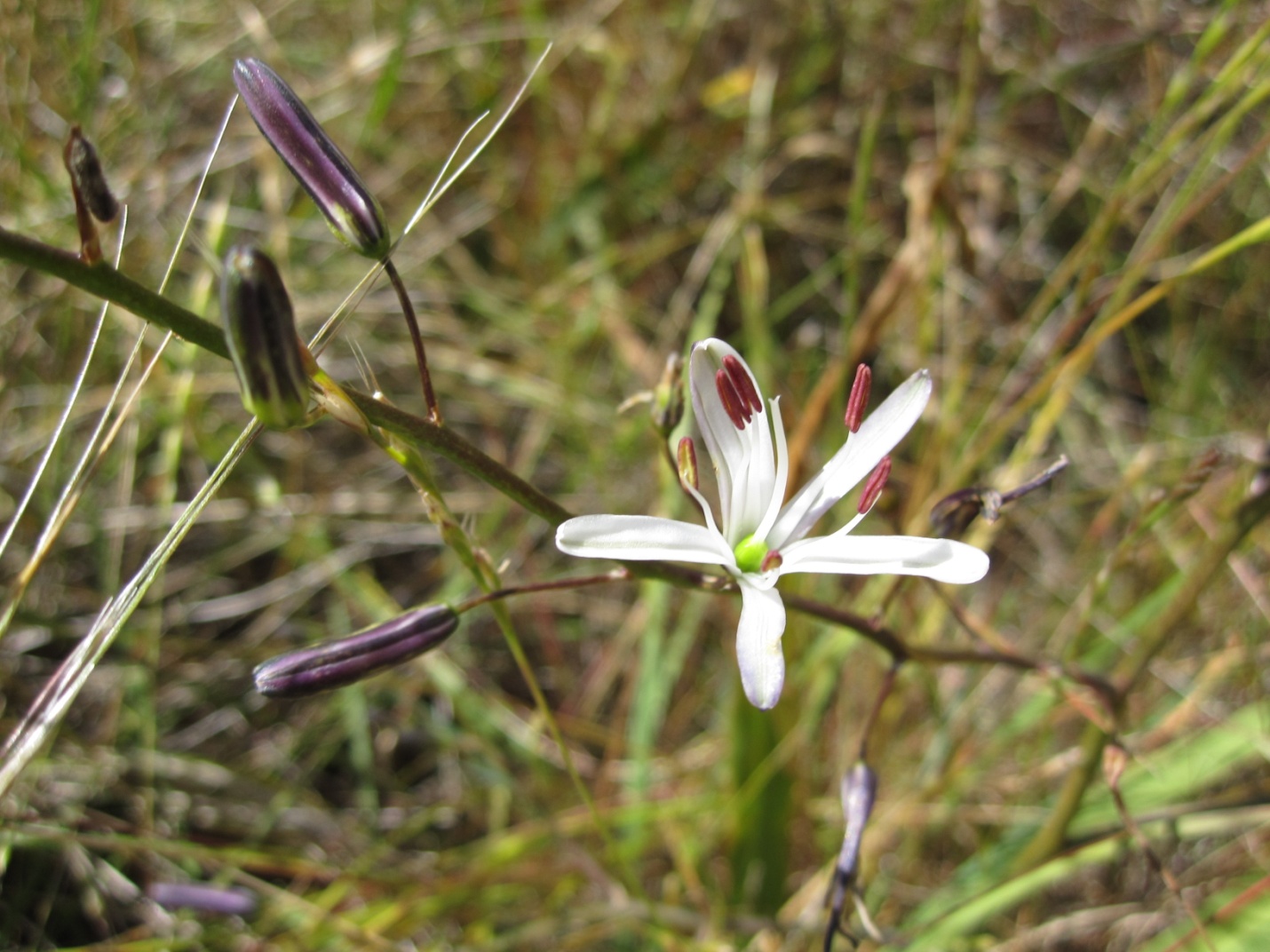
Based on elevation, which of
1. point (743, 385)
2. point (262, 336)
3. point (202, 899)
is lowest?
point (202, 899)

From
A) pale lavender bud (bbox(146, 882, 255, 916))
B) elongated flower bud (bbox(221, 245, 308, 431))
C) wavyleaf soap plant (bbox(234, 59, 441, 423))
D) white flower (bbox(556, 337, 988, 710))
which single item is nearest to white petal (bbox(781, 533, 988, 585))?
white flower (bbox(556, 337, 988, 710))

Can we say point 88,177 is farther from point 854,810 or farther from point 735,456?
→ point 854,810

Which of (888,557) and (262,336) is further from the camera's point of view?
(888,557)

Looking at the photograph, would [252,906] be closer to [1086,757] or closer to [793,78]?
[1086,757]

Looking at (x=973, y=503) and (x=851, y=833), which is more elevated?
(x=973, y=503)

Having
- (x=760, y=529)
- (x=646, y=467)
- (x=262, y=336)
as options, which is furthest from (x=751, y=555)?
(x=646, y=467)

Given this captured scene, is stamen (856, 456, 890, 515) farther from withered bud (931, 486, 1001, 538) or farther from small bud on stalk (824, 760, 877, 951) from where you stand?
small bud on stalk (824, 760, 877, 951)
